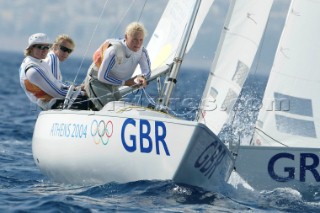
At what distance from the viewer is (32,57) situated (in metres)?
7.05

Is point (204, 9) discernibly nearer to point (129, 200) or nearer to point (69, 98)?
point (69, 98)

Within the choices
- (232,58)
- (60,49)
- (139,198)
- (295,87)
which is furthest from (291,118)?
(139,198)

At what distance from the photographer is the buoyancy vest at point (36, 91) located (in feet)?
23.2

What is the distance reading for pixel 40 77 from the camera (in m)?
6.98

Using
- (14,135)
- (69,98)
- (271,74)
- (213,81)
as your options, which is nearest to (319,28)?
(271,74)

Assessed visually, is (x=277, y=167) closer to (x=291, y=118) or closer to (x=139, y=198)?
(x=291, y=118)

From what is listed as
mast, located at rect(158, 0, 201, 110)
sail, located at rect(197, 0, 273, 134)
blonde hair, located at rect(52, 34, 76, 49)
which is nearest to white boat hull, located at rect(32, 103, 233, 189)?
mast, located at rect(158, 0, 201, 110)

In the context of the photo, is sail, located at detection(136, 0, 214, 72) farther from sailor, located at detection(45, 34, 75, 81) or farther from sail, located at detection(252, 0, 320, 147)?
sailor, located at detection(45, 34, 75, 81)

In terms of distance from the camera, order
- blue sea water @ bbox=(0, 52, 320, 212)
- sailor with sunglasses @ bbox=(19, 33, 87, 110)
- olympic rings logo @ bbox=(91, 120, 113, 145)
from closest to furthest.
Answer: blue sea water @ bbox=(0, 52, 320, 212) < olympic rings logo @ bbox=(91, 120, 113, 145) < sailor with sunglasses @ bbox=(19, 33, 87, 110)

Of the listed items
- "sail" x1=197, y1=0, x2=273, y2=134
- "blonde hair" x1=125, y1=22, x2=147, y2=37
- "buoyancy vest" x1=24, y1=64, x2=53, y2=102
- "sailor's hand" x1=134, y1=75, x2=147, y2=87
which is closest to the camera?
"blonde hair" x1=125, y1=22, x2=147, y2=37

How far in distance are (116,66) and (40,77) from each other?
0.64 m

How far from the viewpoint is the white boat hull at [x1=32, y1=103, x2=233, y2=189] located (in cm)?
591

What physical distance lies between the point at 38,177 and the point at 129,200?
207cm

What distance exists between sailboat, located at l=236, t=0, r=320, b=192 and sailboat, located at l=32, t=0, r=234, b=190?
3.76 feet
